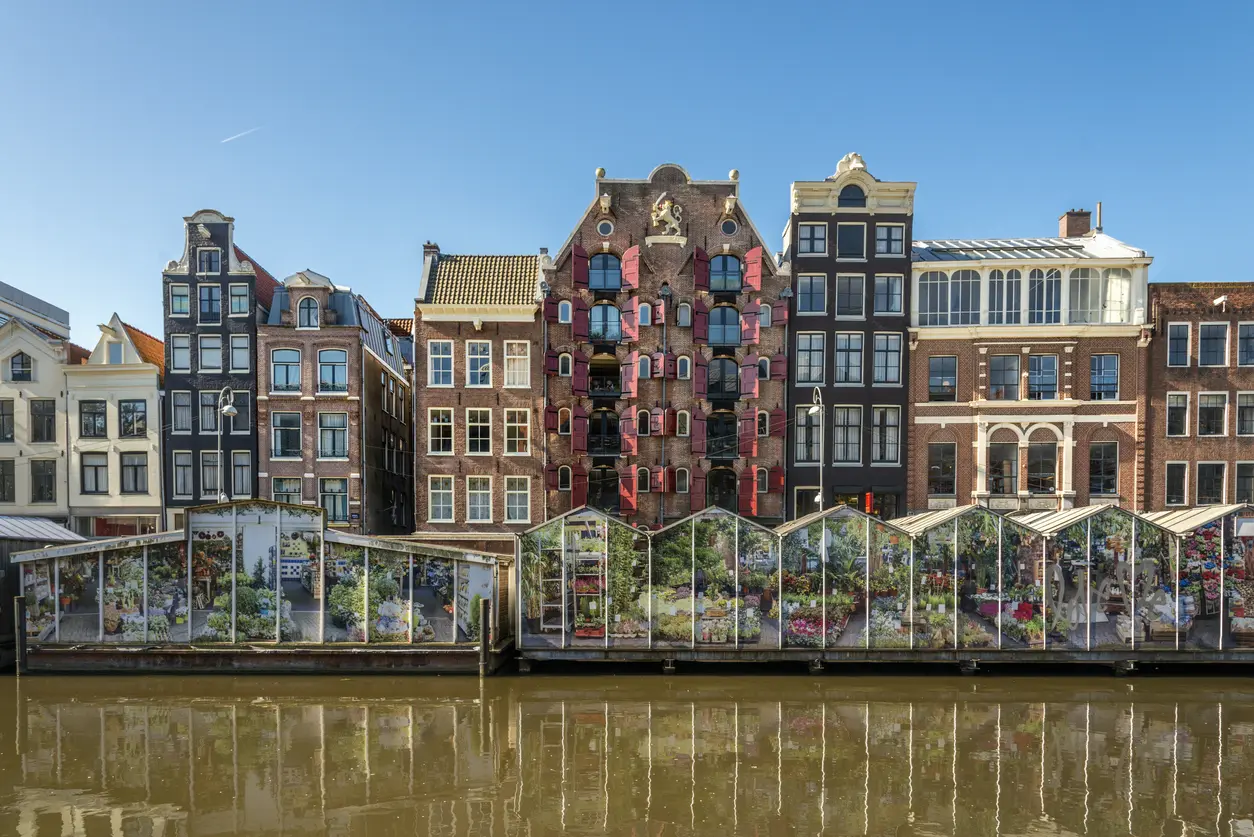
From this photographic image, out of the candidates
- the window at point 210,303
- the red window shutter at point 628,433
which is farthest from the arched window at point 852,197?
the window at point 210,303

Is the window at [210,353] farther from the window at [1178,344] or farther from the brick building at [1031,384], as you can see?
the window at [1178,344]

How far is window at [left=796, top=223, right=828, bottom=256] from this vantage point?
32656 millimetres

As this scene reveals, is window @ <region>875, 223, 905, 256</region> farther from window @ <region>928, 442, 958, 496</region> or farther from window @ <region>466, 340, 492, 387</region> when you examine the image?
window @ <region>466, 340, 492, 387</region>

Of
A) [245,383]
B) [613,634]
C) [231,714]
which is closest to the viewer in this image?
[231,714]

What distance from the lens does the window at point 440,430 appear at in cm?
3262

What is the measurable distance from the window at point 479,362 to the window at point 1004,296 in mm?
24143

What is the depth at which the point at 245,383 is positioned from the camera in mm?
31875

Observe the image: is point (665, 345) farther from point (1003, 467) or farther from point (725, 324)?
point (1003, 467)

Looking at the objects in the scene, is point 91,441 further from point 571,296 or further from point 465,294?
point 571,296

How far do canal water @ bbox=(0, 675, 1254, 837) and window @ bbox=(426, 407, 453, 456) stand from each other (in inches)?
540

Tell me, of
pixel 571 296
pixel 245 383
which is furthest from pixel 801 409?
pixel 245 383

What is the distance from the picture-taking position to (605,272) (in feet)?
107

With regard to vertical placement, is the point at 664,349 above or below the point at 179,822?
above

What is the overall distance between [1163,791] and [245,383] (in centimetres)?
3540
